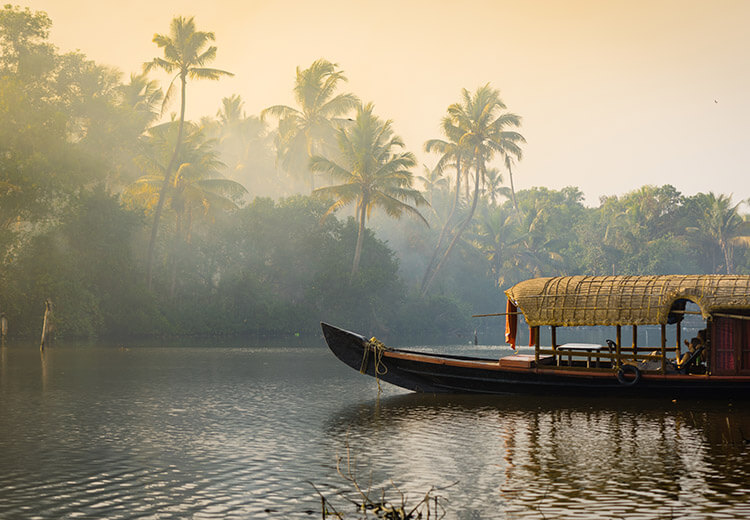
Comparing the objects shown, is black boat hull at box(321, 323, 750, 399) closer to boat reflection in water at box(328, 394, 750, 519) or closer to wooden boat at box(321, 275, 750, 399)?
wooden boat at box(321, 275, 750, 399)

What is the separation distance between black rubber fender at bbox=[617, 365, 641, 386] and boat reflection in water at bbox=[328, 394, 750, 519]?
67 cm

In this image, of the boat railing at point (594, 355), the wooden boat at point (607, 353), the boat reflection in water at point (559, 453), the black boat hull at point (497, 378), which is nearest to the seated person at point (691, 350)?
the wooden boat at point (607, 353)

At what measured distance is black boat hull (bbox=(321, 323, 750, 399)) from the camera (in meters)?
20.2

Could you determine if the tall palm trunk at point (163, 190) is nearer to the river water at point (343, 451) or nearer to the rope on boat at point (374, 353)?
the river water at point (343, 451)

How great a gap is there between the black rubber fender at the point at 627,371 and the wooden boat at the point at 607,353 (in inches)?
1.0

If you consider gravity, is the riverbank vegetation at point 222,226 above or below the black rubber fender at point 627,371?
above

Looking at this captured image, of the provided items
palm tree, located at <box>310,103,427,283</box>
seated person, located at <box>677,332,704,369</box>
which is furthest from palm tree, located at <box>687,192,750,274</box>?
seated person, located at <box>677,332,704,369</box>

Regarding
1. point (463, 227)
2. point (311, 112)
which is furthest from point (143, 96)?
point (463, 227)

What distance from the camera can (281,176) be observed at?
90.0 meters

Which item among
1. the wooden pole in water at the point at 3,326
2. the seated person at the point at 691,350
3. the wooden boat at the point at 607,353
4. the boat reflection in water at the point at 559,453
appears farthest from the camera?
the wooden pole in water at the point at 3,326

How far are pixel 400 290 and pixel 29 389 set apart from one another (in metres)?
39.7

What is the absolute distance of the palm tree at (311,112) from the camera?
206 ft

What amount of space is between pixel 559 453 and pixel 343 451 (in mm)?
3877

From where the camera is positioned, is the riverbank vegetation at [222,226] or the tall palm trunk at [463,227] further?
the tall palm trunk at [463,227]
